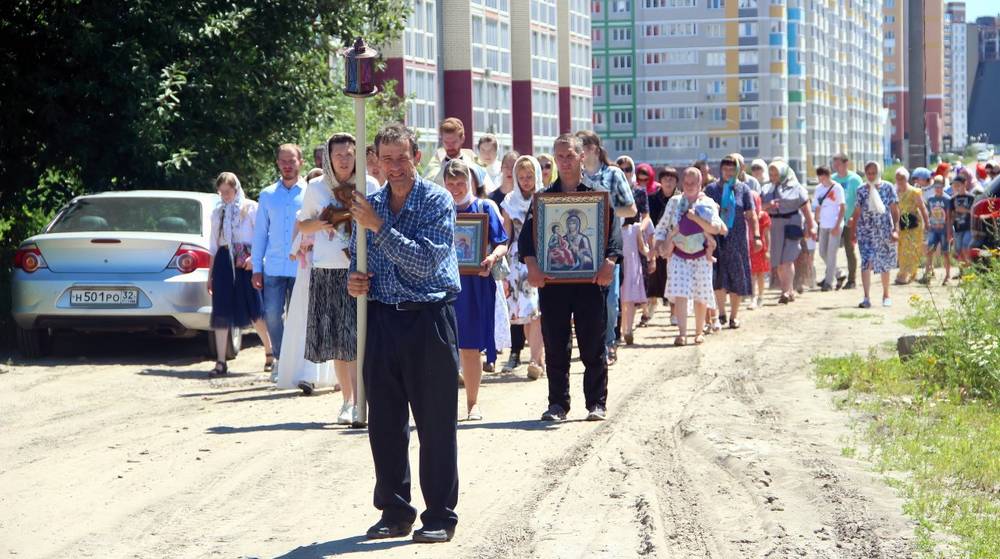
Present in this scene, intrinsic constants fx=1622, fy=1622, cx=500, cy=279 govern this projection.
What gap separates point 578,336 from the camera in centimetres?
1125

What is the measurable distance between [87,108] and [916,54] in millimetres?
17665

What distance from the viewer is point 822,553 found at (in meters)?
7.05

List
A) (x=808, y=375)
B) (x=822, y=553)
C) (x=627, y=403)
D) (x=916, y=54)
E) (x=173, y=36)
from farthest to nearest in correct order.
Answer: (x=916, y=54) < (x=173, y=36) < (x=808, y=375) < (x=627, y=403) < (x=822, y=553)

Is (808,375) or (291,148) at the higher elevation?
(291,148)

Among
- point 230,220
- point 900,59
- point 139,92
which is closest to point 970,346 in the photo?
point 230,220

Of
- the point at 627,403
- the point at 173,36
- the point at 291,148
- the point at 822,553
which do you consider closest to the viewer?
the point at 822,553

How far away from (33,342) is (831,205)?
1202 cm

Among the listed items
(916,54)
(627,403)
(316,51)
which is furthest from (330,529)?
(916,54)

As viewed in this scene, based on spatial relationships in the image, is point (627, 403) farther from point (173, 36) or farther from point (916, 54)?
point (916, 54)

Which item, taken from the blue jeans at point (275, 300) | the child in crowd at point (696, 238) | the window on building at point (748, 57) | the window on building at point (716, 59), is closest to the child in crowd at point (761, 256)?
the child in crowd at point (696, 238)

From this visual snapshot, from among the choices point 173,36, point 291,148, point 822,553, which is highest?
point 173,36

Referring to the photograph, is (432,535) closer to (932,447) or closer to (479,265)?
(932,447)

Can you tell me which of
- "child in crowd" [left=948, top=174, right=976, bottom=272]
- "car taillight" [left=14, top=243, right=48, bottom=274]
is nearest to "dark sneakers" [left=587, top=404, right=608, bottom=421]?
"car taillight" [left=14, top=243, right=48, bottom=274]

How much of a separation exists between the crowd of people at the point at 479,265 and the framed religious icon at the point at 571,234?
46 mm
